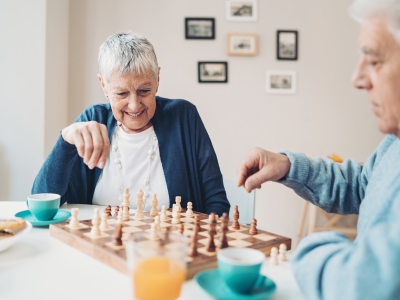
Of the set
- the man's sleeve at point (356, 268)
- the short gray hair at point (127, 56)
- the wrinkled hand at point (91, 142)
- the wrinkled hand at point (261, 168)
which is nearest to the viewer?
the man's sleeve at point (356, 268)

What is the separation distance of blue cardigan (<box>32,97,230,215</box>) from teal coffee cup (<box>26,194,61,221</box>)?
0.37 metres

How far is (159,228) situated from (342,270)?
1.92 ft

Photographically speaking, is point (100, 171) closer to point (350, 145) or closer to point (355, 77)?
point (355, 77)

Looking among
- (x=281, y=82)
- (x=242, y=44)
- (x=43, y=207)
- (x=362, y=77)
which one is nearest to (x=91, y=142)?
(x=43, y=207)

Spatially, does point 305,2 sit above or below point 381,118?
above

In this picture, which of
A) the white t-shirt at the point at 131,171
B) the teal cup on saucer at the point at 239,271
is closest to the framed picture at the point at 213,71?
the white t-shirt at the point at 131,171

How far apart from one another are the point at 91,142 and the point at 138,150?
17.7 inches

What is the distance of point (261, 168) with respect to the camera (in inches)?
47.4

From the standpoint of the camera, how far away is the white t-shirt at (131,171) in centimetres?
174

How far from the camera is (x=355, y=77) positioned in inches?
32.8

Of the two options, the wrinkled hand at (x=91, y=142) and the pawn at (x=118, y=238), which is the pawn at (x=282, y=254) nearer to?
the pawn at (x=118, y=238)

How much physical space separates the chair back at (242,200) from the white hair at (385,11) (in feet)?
3.81

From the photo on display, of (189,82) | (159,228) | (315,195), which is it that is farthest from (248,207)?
(189,82)

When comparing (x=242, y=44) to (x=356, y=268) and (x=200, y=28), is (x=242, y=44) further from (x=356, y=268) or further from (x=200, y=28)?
(x=356, y=268)
